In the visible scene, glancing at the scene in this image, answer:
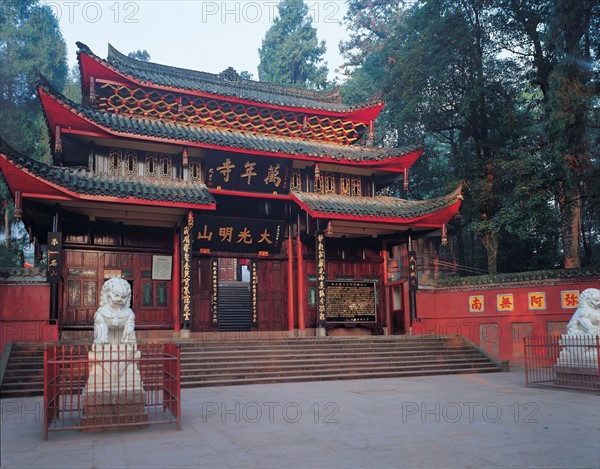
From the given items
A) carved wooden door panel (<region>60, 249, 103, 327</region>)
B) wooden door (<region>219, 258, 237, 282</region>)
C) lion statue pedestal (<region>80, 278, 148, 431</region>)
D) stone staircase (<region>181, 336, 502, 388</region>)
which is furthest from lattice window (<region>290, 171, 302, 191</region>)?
wooden door (<region>219, 258, 237, 282</region>)

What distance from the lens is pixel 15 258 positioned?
952 inches

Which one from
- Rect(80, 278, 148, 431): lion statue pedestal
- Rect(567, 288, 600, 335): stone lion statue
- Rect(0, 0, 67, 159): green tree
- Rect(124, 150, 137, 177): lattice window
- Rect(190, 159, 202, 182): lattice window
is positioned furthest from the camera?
Rect(0, 0, 67, 159): green tree

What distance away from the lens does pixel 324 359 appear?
1318cm

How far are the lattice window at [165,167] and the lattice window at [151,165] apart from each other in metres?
0.11

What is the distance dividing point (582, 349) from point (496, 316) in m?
6.11

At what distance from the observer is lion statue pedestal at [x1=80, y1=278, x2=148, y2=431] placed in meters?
6.65

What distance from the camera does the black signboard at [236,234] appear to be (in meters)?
16.5

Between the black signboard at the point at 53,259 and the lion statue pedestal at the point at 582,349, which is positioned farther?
the black signboard at the point at 53,259

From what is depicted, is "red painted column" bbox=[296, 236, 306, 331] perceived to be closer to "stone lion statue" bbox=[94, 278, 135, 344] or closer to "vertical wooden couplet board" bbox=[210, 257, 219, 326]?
"vertical wooden couplet board" bbox=[210, 257, 219, 326]

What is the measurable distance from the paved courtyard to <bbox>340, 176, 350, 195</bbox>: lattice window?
967 centimetres

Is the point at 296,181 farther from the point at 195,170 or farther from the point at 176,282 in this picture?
the point at 176,282

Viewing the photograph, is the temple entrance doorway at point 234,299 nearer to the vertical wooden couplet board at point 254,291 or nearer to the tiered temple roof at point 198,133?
the vertical wooden couplet board at point 254,291

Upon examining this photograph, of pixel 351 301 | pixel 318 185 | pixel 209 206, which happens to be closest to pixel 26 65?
pixel 318 185

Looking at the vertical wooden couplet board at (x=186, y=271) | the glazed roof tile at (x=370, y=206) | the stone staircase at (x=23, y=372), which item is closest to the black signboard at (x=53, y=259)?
the stone staircase at (x=23, y=372)
